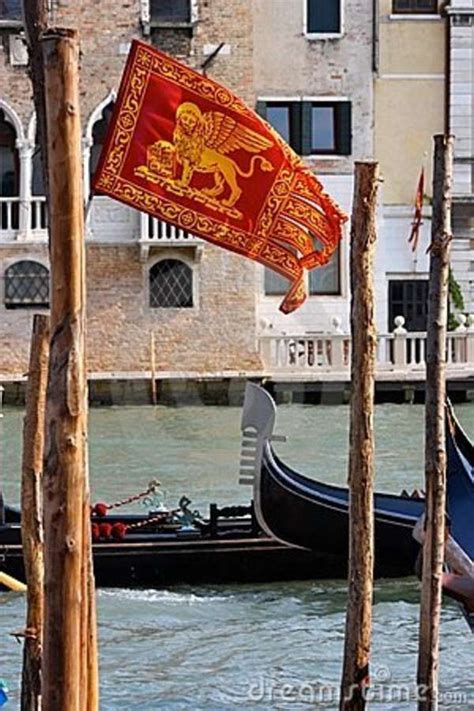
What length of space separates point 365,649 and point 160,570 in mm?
2445

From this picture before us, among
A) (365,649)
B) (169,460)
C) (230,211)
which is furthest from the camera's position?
(169,460)

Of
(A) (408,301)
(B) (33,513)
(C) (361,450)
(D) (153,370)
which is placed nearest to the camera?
(C) (361,450)

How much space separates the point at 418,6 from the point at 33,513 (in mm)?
11067

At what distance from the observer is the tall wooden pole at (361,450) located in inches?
146

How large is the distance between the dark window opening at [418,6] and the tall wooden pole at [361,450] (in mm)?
10774

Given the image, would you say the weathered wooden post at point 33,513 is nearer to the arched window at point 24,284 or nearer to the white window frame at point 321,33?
the arched window at point 24,284

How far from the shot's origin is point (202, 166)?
5797 mm

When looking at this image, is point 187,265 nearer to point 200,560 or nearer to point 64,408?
point 200,560

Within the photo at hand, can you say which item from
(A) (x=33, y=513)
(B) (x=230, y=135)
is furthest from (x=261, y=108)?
(A) (x=33, y=513)

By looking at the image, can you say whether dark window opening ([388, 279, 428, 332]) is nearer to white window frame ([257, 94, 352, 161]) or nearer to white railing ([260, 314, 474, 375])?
white railing ([260, 314, 474, 375])

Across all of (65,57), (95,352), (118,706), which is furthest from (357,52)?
(65,57)

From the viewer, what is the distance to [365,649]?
147 inches

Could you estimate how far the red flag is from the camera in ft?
46.1

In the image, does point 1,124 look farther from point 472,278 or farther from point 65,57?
point 65,57
